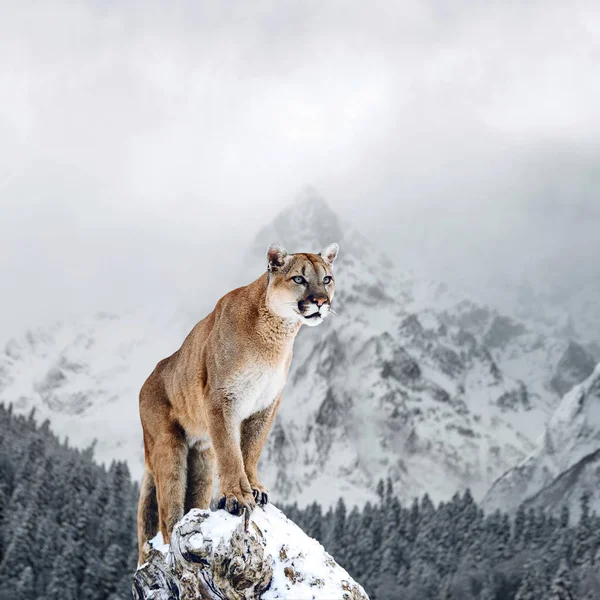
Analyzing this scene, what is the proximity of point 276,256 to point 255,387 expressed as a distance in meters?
2.27

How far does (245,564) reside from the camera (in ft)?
37.3

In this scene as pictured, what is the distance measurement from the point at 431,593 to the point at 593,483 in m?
93.5

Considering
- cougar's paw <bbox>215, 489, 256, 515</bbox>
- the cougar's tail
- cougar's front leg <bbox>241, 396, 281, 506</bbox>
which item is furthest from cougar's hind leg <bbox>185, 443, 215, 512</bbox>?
cougar's paw <bbox>215, 489, 256, 515</bbox>

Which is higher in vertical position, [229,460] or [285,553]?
[229,460]

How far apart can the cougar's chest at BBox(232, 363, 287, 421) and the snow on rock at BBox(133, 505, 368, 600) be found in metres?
1.74

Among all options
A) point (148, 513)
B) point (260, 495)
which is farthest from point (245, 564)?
point (148, 513)

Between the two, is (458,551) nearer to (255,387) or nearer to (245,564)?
(255,387)

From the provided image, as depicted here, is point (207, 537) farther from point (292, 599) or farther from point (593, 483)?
point (593, 483)

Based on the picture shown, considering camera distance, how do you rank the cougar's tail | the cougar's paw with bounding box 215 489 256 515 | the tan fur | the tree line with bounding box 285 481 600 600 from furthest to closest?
the tree line with bounding box 285 481 600 600 → the cougar's tail → the tan fur → the cougar's paw with bounding box 215 489 256 515

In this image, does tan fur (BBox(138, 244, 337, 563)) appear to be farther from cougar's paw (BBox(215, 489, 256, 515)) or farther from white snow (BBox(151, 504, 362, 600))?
white snow (BBox(151, 504, 362, 600))

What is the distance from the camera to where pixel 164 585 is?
1249 cm

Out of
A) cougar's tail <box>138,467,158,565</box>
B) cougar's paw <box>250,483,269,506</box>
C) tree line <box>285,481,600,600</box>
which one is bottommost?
cougar's paw <box>250,483,269,506</box>

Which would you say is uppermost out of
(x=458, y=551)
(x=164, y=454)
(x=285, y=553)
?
(x=458, y=551)

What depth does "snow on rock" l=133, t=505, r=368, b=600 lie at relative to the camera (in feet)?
37.4
